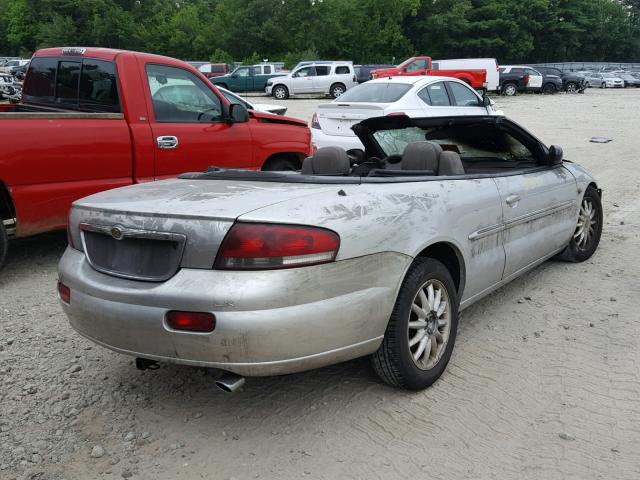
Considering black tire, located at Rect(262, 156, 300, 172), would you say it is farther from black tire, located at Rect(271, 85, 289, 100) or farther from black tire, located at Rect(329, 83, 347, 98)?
black tire, located at Rect(271, 85, 289, 100)

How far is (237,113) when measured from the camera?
255 inches

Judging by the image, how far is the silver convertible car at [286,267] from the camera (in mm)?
2668

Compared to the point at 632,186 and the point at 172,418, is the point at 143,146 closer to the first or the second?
the point at 172,418

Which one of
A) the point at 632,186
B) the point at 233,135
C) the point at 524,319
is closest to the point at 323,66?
the point at 632,186

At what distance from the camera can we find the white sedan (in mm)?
9930

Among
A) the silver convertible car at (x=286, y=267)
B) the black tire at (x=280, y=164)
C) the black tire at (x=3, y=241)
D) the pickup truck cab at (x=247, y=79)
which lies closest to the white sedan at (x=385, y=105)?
the black tire at (x=280, y=164)

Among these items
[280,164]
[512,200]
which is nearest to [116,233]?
[512,200]

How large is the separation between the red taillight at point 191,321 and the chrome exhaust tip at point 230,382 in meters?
0.28

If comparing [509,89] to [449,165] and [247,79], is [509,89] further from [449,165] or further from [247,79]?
[449,165]

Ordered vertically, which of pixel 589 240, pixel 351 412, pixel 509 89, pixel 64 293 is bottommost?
pixel 351 412

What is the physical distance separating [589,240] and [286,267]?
12.8ft

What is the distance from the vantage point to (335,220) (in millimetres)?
2824

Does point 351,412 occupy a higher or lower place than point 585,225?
lower

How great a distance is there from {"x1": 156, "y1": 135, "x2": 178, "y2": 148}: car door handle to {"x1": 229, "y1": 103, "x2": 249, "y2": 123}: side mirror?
74 centimetres
